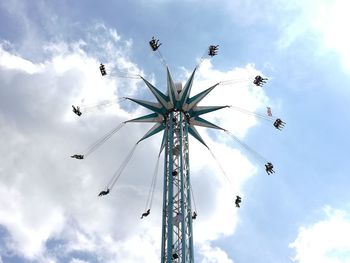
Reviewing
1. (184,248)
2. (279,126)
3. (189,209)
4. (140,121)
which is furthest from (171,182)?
(279,126)

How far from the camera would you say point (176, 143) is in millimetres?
48594

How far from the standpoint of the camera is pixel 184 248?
39562 mm

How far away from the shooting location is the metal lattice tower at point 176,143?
4053 centimetres

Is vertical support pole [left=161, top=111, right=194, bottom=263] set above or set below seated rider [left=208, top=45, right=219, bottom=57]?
below

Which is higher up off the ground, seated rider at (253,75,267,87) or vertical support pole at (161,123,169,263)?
seated rider at (253,75,267,87)

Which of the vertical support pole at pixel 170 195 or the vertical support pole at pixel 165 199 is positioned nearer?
the vertical support pole at pixel 170 195

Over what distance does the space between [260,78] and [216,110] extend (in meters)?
7.72

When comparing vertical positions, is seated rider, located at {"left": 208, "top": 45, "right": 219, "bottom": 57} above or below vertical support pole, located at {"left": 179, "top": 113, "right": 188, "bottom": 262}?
above

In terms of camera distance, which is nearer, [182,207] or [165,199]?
[182,207]

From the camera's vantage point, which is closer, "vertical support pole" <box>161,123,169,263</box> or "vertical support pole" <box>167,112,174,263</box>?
"vertical support pole" <box>167,112,174,263</box>

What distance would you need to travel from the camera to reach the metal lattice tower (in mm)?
40531

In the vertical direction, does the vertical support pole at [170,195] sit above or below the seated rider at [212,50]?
below

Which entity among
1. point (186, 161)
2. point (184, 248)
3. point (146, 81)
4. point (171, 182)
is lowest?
point (184, 248)

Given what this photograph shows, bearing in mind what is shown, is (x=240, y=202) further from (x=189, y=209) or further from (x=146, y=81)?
(x=146, y=81)
